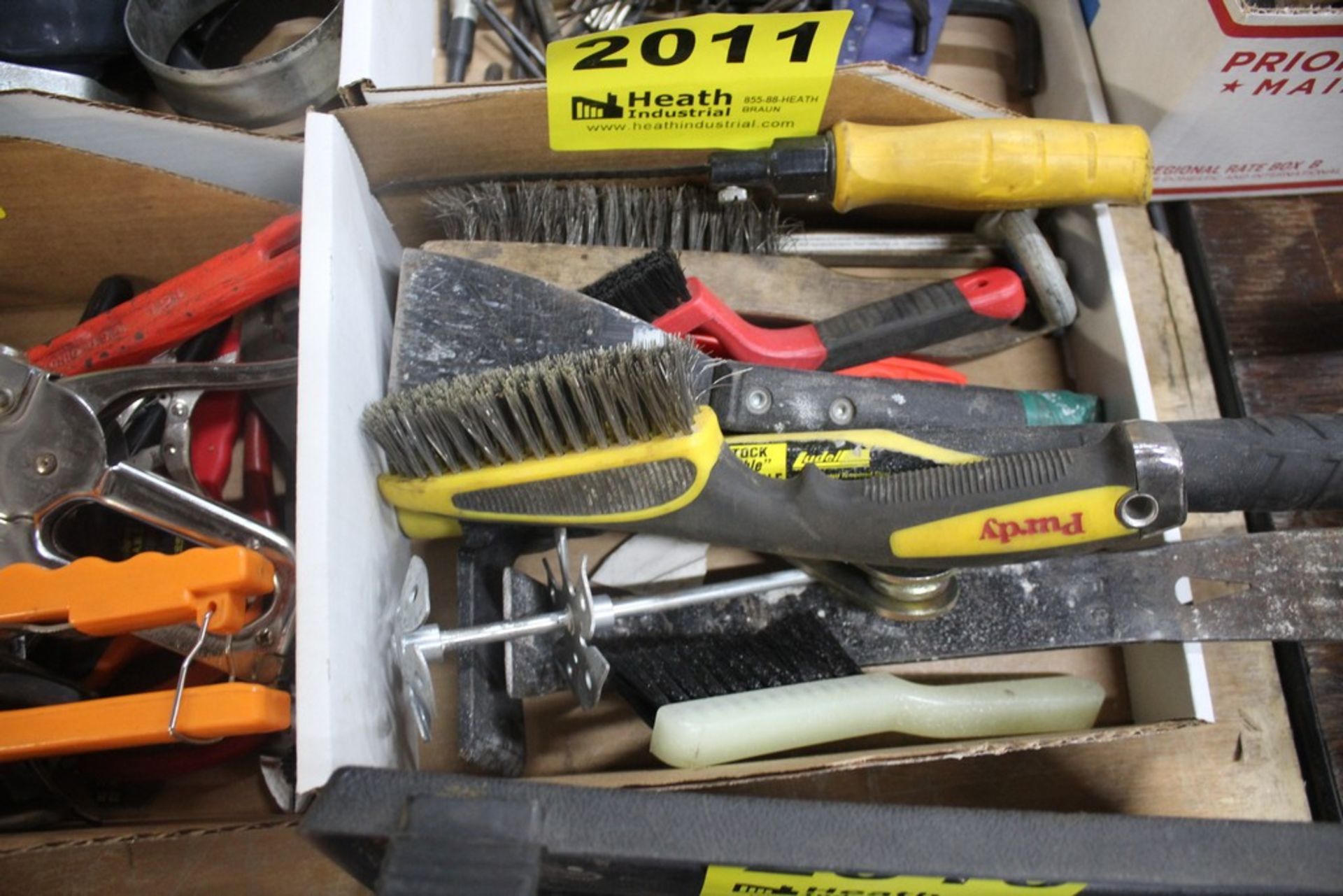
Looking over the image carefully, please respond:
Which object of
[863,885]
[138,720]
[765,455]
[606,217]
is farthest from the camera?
[606,217]

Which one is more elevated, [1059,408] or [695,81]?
[695,81]

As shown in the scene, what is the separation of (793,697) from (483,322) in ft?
1.02

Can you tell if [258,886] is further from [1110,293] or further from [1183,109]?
[1183,109]

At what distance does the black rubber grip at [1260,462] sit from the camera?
589 mm

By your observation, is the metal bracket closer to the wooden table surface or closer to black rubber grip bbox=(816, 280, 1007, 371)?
black rubber grip bbox=(816, 280, 1007, 371)

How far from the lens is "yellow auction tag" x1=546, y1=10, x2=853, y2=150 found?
2.19 feet

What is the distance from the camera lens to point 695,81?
0.69m

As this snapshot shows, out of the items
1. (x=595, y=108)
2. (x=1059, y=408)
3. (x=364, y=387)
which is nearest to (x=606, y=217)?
(x=595, y=108)

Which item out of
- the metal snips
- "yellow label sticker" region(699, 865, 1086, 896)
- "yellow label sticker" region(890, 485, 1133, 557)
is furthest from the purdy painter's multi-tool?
"yellow label sticker" region(699, 865, 1086, 896)

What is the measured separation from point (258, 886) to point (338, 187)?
45 centimetres

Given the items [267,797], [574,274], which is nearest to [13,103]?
A: [574,274]

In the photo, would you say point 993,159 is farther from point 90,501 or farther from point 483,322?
point 90,501

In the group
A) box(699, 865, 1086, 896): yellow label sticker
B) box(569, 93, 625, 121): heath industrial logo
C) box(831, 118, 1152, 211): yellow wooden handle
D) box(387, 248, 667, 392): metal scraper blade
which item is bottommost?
box(699, 865, 1086, 896): yellow label sticker

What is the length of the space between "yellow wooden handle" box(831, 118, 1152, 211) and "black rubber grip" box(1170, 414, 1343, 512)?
0.21 meters
